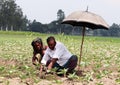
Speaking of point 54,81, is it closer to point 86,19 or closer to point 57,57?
point 57,57

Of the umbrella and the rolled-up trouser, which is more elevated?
the umbrella

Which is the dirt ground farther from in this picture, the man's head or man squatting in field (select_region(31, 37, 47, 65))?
man squatting in field (select_region(31, 37, 47, 65))

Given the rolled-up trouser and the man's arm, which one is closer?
the man's arm

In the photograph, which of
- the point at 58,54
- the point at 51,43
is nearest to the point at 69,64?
the point at 58,54

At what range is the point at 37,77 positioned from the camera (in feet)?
28.0

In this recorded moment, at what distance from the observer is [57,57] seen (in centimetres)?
880

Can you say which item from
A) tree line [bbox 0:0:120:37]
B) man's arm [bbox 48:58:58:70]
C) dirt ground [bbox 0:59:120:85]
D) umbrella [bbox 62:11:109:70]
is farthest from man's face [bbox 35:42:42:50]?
tree line [bbox 0:0:120:37]

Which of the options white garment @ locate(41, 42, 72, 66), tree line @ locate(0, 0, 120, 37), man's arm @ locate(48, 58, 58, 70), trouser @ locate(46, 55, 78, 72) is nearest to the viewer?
man's arm @ locate(48, 58, 58, 70)

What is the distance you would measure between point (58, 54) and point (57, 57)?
0.25 ft

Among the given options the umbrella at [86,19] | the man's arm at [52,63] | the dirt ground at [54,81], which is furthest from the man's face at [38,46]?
the dirt ground at [54,81]

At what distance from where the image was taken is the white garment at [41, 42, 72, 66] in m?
8.85

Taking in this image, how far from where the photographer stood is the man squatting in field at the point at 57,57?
28.8 feet

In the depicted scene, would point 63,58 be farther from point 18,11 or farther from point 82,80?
point 18,11

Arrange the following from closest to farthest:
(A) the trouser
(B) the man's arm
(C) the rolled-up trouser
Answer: (B) the man's arm → (A) the trouser → (C) the rolled-up trouser
